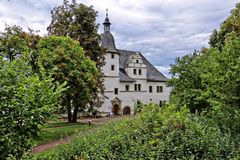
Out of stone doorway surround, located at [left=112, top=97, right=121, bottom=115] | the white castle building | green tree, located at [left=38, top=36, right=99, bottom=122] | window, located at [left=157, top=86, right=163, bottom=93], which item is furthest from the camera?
window, located at [left=157, top=86, right=163, bottom=93]

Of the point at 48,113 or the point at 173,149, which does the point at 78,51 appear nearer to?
the point at 173,149

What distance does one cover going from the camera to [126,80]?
127 feet

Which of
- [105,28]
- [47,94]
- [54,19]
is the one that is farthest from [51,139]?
[105,28]

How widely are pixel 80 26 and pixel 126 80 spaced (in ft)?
53.1

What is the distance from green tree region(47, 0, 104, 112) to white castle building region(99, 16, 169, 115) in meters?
11.0

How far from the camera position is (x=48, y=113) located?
193 inches

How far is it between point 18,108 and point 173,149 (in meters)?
4.18

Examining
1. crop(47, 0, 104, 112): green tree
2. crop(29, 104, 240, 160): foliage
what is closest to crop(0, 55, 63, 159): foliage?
crop(29, 104, 240, 160): foliage

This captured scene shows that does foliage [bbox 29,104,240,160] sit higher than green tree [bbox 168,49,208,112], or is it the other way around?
green tree [bbox 168,49,208,112]

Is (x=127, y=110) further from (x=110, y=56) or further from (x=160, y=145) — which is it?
(x=160, y=145)

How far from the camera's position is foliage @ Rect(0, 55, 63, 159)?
14.1 feet

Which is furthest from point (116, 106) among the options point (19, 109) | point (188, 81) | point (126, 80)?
point (19, 109)

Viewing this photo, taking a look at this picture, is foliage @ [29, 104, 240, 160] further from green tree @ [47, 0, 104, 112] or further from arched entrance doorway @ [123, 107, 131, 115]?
arched entrance doorway @ [123, 107, 131, 115]

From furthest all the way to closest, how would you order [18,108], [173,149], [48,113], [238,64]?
[238,64], [173,149], [48,113], [18,108]
